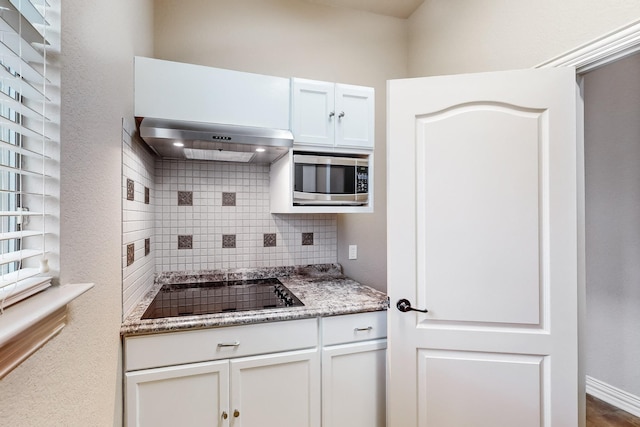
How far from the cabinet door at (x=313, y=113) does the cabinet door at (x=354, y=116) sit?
4 cm

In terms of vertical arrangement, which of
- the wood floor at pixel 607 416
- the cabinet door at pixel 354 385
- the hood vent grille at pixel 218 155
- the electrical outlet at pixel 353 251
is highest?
the hood vent grille at pixel 218 155

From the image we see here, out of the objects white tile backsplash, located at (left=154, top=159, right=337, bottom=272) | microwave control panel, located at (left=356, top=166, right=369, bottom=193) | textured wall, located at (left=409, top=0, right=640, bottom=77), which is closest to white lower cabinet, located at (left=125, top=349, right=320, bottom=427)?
white tile backsplash, located at (left=154, top=159, right=337, bottom=272)

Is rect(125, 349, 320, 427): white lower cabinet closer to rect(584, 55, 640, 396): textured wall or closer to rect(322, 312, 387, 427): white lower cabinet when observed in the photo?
rect(322, 312, 387, 427): white lower cabinet

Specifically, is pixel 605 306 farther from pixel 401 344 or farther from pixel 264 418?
pixel 264 418

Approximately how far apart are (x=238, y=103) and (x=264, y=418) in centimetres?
161

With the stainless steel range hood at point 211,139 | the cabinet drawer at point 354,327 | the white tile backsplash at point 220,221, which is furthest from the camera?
the white tile backsplash at point 220,221

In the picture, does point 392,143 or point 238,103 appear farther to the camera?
point 238,103

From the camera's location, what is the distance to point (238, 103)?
175cm

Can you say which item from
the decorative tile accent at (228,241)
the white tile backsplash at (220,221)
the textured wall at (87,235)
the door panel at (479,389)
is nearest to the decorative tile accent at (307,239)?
the white tile backsplash at (220,221)

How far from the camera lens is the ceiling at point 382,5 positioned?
240 centimetres

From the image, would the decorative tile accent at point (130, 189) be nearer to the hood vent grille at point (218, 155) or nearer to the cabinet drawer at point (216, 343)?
the hood vent grille at point (218, 155)

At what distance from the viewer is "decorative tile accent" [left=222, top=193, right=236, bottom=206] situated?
218 centimetres

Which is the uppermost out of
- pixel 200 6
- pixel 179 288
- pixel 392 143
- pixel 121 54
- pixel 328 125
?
pixel 200 6

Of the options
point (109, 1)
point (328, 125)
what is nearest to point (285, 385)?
point (328, 125)
